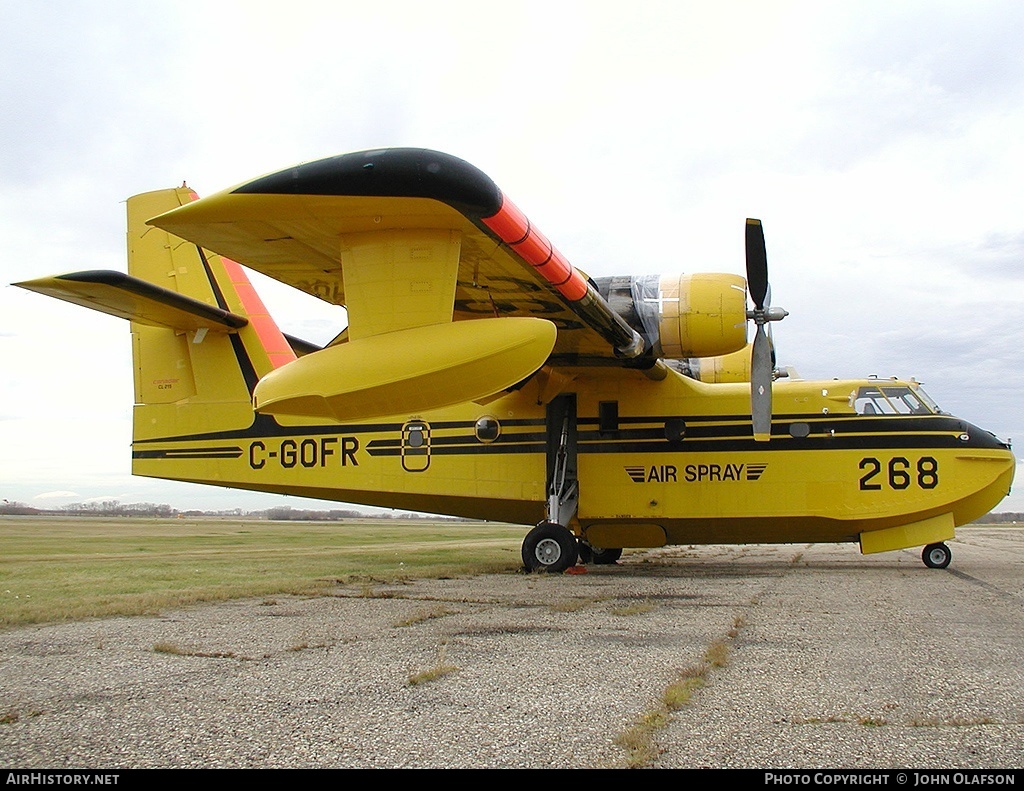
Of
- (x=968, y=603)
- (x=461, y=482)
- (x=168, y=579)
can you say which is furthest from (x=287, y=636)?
(x=461, y=482)

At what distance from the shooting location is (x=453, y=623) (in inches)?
251

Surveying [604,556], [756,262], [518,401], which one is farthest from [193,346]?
[756,262]

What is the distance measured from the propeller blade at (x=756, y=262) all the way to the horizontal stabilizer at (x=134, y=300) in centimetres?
755

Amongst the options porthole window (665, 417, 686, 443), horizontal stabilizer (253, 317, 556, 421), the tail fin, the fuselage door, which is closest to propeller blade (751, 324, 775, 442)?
porthole window (665, 417, 686, 443)

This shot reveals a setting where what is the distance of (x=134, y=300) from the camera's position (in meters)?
9.96

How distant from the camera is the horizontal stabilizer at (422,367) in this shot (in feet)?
23.8

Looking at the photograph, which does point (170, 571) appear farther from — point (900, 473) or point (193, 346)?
point (900, 473)

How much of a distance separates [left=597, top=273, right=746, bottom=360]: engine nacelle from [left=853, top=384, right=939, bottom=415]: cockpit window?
3.09 metres

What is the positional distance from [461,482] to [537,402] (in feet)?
5.99

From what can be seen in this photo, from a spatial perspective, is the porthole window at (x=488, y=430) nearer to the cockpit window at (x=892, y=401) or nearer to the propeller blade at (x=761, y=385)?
the propeller blade at (x=761, y=385)

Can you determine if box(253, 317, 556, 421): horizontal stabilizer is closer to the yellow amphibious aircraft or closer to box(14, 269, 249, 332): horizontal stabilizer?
the yellow amphibious aircraft

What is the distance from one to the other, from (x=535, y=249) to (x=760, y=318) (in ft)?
13.8

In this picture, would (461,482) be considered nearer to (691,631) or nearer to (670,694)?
(691,631)

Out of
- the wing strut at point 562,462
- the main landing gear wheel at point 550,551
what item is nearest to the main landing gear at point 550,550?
the main landing gear wheel at point 550,551
